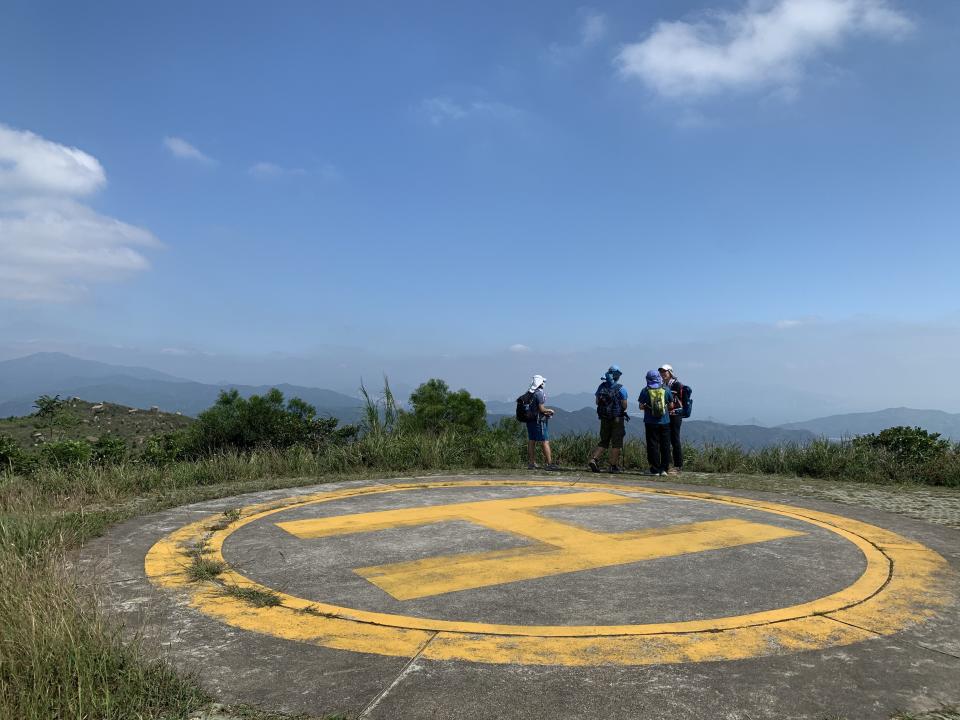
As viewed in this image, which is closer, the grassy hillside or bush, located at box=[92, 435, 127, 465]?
bush, located at box=[92, 435, 127, 465]

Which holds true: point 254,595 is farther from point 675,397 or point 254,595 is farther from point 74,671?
point 675,397

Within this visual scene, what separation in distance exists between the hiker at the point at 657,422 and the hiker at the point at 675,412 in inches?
8.6

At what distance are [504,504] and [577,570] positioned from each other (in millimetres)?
2852

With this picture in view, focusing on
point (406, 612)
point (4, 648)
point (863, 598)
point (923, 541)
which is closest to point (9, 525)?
point (4, 648)

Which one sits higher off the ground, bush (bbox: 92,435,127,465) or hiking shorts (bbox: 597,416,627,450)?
hiking shorts (bbox: 597,416,627,450)

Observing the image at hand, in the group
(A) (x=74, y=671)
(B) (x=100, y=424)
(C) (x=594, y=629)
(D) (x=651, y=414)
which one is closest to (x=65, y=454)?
(A) (x=74, y=671)

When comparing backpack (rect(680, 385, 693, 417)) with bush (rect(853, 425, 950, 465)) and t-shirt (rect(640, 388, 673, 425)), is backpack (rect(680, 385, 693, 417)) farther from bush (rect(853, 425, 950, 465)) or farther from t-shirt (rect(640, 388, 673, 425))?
bush (rect(853, 425, 950, 465))

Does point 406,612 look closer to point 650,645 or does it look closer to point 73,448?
point 650,645

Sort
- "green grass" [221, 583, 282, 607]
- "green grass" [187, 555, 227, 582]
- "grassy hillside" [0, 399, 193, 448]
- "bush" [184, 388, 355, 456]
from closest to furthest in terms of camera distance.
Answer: "green grass" [221, 583, 282, 607], "green grass" [187, 555, 227, 582], "bush" [184, 388, 355, 456], "grassy hillside" [0, 399, 193, 448]

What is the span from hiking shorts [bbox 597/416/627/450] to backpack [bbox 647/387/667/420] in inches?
22.4

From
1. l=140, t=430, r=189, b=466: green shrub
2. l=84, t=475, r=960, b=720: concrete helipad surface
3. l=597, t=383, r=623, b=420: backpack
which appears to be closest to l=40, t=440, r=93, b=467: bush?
l=140, t=430, r=189, b=466: green shrub

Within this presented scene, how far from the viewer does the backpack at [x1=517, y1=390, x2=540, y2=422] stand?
11.7 meters

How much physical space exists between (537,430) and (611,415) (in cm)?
127

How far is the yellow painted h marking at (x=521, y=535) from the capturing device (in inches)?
195
